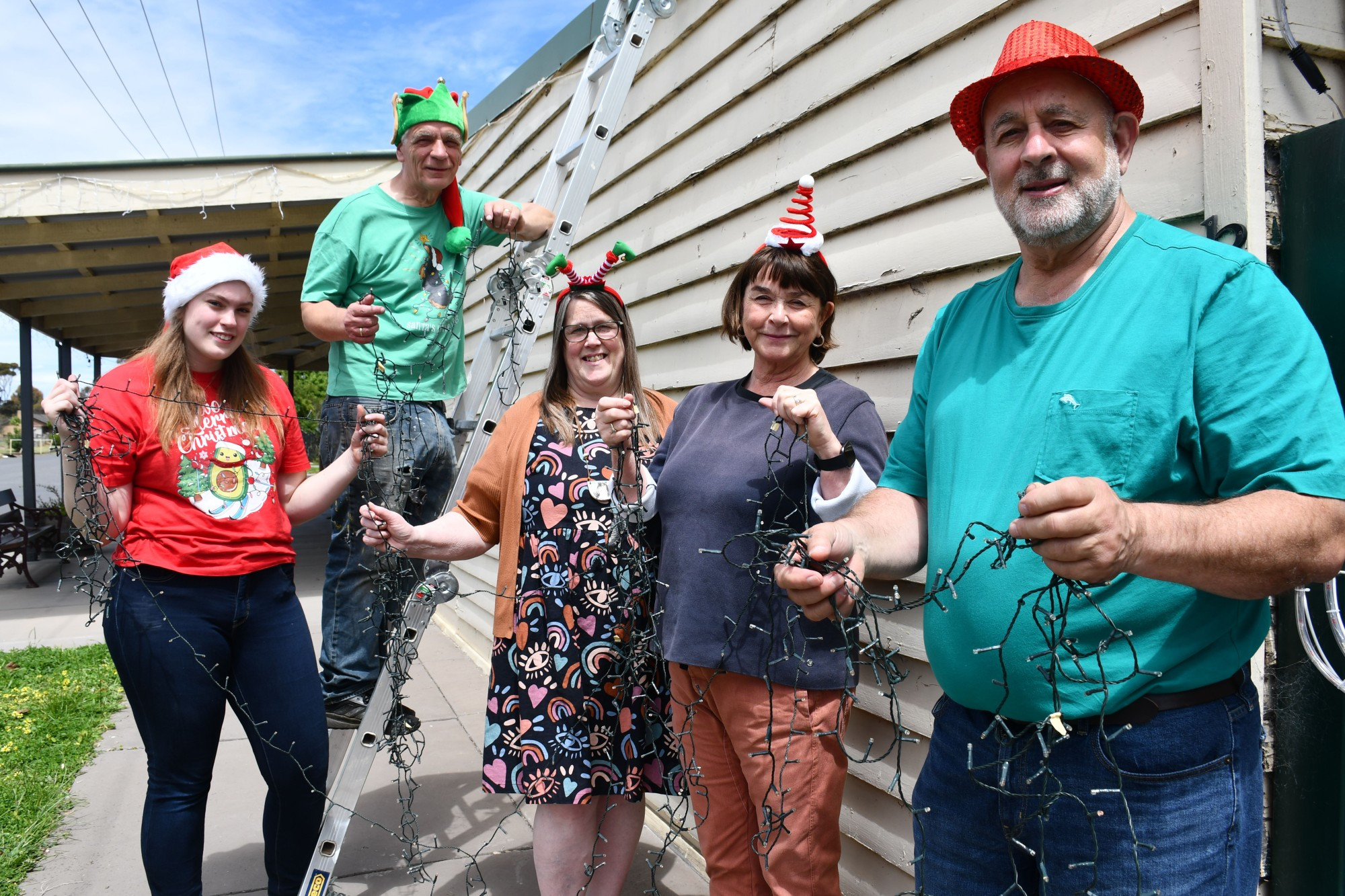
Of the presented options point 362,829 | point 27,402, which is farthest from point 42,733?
point 27,402

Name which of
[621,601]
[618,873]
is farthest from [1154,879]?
[618,873]

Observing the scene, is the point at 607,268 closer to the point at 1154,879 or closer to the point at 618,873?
the point at 618,873

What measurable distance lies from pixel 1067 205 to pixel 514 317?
1.74m

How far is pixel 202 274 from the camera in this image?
226cm

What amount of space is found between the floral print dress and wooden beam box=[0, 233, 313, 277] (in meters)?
6.77

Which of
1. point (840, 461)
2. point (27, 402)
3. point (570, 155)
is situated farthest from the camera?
point (27, 402)

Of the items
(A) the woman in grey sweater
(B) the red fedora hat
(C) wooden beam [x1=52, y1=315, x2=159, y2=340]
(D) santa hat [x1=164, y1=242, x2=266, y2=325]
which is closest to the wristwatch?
(A) the woman in grey sweater

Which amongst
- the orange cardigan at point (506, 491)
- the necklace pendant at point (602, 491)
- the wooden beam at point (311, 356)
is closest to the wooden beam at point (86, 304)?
the wooden beam at point (311, 356)

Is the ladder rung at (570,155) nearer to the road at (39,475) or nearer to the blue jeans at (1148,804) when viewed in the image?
the blue jeans at (1148,804)

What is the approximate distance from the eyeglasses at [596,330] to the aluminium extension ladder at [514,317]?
395 millimetres

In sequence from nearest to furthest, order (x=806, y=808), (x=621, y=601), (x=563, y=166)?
(x=806, y=808)
(x=621, y=601)
(x=563, y=166)

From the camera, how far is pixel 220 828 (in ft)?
11.1

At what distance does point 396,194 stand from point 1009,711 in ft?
7.55

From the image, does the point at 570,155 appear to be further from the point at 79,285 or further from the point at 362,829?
the point at 79,285
